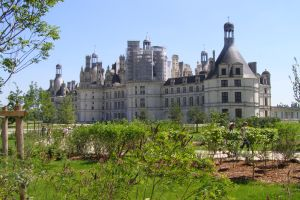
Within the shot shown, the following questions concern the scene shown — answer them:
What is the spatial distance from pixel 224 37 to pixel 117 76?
2818 cm

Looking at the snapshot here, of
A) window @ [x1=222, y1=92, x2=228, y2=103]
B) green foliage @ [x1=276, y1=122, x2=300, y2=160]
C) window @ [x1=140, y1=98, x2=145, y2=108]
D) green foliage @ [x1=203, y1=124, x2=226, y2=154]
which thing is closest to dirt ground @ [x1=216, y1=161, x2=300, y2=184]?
green foliage @ [x1=276, y1=122, x2=300, y2=160]

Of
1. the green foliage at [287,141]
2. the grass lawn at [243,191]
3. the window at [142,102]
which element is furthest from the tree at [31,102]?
the window at [142,102]

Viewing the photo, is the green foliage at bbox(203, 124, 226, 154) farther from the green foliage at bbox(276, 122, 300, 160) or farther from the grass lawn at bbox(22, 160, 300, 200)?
the grass lawn at bbox(22, 160, 300, 200)

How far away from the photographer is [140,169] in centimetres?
453

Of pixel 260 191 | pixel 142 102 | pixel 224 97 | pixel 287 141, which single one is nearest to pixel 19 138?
pixel 260 191

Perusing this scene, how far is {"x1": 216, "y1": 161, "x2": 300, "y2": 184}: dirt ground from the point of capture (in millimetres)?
10039

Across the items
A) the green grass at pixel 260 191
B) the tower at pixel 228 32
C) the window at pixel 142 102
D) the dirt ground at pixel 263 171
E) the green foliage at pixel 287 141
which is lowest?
the green grass at pixel 260 191

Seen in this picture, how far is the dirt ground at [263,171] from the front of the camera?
10.0 meters

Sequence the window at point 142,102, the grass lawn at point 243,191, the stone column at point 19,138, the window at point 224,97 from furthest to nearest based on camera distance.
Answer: the window at point 142,102
the window at point 224,97
the grass lawn at point 243,191
the stone column at point 19,138

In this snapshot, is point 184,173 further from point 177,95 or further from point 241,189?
point 177,95

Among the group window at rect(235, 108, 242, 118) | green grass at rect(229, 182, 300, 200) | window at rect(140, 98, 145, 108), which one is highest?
window at rect(140, 98, 145, 108)

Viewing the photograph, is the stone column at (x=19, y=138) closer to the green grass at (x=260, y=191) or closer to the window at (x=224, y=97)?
the green grass at (x=260, y=191)

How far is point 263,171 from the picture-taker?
11133 millimetres

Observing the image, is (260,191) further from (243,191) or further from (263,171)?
(263,171)
